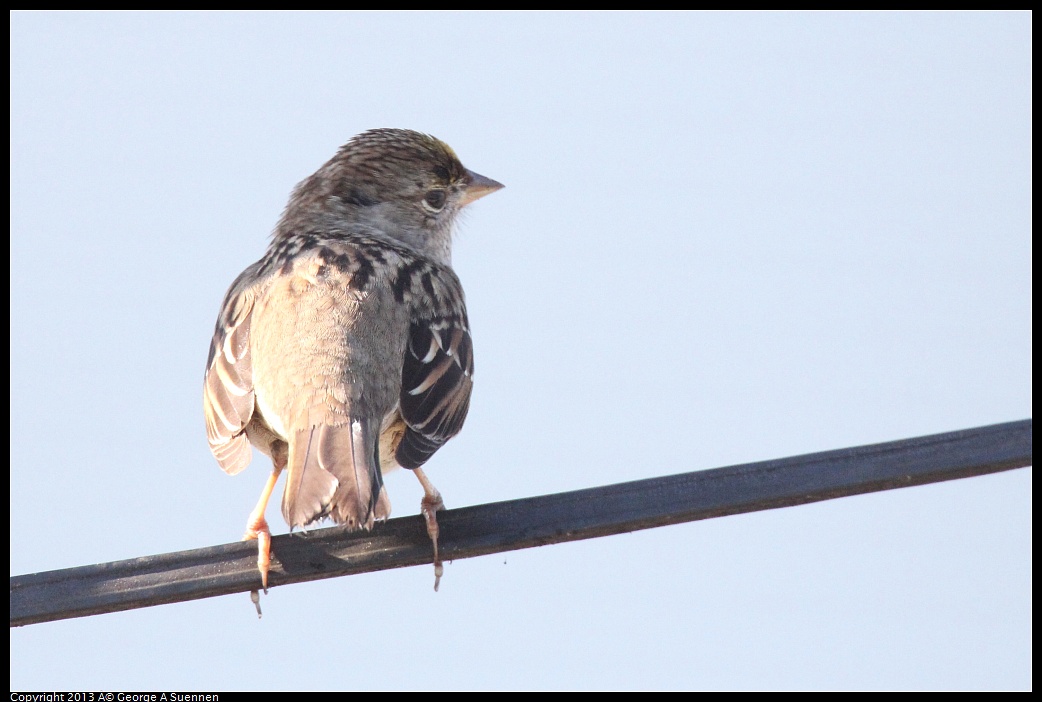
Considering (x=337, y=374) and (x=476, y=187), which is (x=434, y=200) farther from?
(x=337, y=374)

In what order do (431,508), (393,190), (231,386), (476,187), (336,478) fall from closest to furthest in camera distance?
1. (336,478)
2. (431,508)
3. (231,386)
4. (393,190)
5. (476,187)

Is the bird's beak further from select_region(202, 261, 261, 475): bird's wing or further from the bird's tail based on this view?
the bird's tail

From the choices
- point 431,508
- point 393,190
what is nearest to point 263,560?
point 431,508

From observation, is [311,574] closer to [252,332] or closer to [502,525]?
[502,525]

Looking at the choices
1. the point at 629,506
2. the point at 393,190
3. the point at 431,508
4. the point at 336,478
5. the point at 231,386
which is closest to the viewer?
the point at 629,506

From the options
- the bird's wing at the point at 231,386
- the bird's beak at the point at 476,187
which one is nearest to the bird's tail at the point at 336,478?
the bird's wing at the point at 231,386

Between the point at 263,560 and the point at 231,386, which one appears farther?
the point at 231,386

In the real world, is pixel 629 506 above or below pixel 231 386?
below

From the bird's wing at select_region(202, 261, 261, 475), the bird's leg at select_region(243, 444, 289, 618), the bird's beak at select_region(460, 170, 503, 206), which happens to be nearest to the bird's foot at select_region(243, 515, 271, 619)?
the bird's leg at select_region(243, 444, 289, 618)

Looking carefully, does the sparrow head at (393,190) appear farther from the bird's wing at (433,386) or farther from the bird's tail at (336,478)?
the bird's tail at (336,478)
